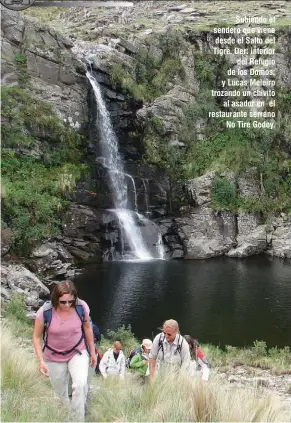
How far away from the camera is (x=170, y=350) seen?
5922mm

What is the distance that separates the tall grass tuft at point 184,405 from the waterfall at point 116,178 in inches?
1038

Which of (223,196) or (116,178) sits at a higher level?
(116,178)

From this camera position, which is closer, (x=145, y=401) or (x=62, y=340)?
(x=145, y=401)

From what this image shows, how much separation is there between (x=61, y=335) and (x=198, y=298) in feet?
54.1

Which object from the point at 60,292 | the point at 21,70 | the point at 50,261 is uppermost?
the point at 21,70

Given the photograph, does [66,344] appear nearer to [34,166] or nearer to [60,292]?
[60,292]

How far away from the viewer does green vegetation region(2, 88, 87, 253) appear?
26500mm

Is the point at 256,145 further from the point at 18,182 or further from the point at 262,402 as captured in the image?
the point at 262,402

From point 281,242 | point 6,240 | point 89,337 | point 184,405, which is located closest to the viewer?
point 184,405

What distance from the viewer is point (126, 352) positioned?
13039 millimetres

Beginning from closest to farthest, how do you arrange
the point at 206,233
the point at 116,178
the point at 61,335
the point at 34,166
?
the point at 61,335
the point at 34,166
the point at 206,233
the point at 116,178

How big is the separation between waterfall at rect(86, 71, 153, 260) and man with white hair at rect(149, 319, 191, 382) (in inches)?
997

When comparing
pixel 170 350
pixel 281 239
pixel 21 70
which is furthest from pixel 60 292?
pixel 21 70

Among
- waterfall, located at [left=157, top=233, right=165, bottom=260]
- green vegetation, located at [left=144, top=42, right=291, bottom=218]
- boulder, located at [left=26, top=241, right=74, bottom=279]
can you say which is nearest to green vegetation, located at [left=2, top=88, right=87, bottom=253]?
boulder, located at [left=26, top=241, right=74, bottom=279]
